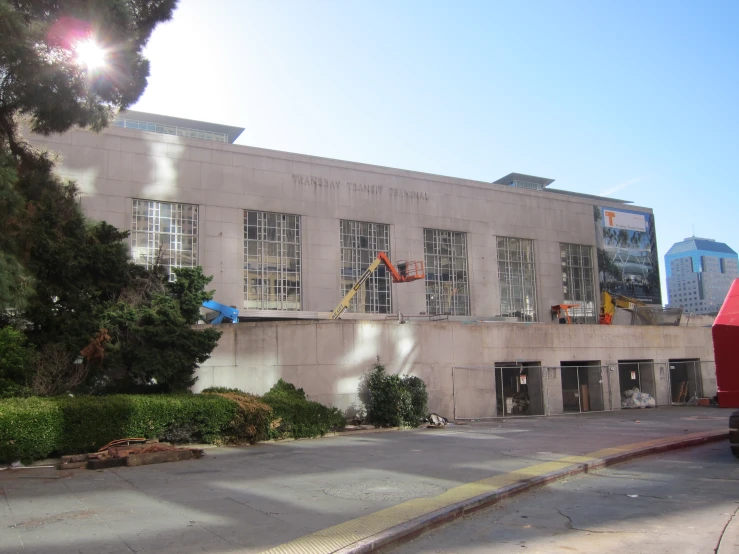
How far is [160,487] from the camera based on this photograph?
10914 mm

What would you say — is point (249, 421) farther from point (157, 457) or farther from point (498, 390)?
point (498, 390)

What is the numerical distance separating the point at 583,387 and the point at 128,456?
970 inches

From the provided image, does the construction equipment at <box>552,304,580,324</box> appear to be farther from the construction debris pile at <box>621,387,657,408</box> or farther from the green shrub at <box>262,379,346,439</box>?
the green shrub at <box>262,379,346,439</box>

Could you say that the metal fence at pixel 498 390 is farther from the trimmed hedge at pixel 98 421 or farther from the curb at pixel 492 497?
the trimmed hedge at pixel 98 421

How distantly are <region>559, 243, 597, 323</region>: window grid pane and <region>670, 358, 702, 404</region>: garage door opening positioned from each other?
8830 millimetres

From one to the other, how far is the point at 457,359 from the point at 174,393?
12.3 meters

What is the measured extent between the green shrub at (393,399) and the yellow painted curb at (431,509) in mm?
8906

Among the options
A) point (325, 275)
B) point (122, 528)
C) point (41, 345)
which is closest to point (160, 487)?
point (122, 528)

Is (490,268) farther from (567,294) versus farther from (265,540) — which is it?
(265,540)

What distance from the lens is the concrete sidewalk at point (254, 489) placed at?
7.62 m

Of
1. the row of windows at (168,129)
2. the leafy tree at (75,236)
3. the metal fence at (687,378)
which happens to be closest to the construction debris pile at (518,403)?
the metal fence at (687,378)

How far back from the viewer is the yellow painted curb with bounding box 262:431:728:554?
281 inches

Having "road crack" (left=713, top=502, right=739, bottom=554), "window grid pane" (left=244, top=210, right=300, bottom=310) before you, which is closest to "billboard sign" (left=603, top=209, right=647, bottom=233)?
"window grid pane" (left=244, top=210, right=300, bottom=310)

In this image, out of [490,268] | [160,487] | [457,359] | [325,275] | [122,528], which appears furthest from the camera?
[490,268]
